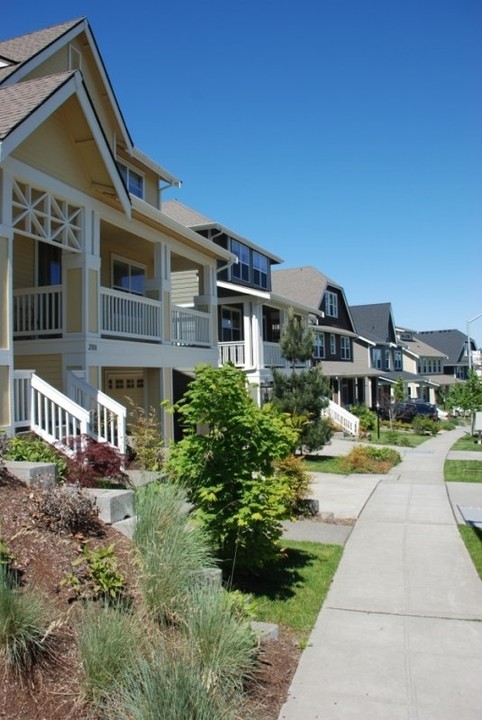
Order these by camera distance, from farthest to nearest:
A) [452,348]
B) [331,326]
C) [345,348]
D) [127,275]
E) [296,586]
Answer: [452,348]
[345,348]
[331,326]
[127,275]
[296,586]

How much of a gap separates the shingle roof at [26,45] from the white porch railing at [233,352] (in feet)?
43.1

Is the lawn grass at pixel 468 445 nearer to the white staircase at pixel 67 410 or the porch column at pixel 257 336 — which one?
the porch column at pixel 257 336

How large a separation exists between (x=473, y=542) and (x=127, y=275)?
12.0 meters

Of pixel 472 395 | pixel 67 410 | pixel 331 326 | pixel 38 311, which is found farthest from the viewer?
pixel 331 326

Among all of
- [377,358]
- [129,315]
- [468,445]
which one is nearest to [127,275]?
[129,315]

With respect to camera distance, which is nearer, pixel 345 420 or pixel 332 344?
pixel 345 420

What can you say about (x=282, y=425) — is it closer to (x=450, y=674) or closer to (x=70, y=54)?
(x=450, y=674)

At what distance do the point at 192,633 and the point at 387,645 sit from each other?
2.11 meters

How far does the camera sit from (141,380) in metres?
17.3

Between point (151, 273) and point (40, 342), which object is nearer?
point (40, 342)

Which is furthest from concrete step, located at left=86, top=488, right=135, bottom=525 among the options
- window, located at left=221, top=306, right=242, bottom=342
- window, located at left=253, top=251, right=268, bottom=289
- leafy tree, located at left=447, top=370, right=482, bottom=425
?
Result: leafy tree, located at left=447, top=370, right=482, bottom=425

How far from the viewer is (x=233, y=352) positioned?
23.9 m

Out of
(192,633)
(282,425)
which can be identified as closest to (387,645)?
(192,633)

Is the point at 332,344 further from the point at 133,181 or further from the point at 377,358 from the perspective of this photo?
the point at 133,181
